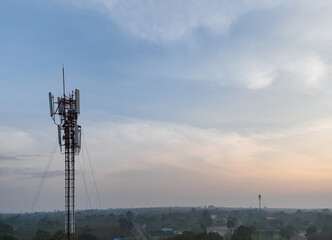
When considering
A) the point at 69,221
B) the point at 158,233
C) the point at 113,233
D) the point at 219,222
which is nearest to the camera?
the point at 69,221

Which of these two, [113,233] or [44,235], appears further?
[113,233]

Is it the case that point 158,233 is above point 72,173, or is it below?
below

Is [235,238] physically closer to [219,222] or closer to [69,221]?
[69,221]

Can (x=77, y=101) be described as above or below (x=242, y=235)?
above

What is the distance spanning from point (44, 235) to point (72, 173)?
229 feet

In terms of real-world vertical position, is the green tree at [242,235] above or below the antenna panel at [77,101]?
below

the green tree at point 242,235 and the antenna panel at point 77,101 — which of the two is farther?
the green tree at point 242,235

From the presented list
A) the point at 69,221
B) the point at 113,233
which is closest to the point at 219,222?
the point at 113,233

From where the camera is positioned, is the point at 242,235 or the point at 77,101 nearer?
the point at 77,101

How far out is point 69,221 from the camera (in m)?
34.5

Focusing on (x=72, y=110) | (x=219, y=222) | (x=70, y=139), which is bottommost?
(x=219, y=222)

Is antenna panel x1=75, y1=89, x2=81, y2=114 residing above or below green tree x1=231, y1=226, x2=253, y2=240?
above

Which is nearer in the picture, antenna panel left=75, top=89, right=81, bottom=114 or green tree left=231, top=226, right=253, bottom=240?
antenna panel left=75, top=89, right=81, bottom=114

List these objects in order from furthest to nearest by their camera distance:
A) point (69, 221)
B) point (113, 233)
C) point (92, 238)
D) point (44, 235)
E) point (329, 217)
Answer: point (329, 217) < point (113, 233) < point (44, 235) < point (92, 238) < point (69, 221)
